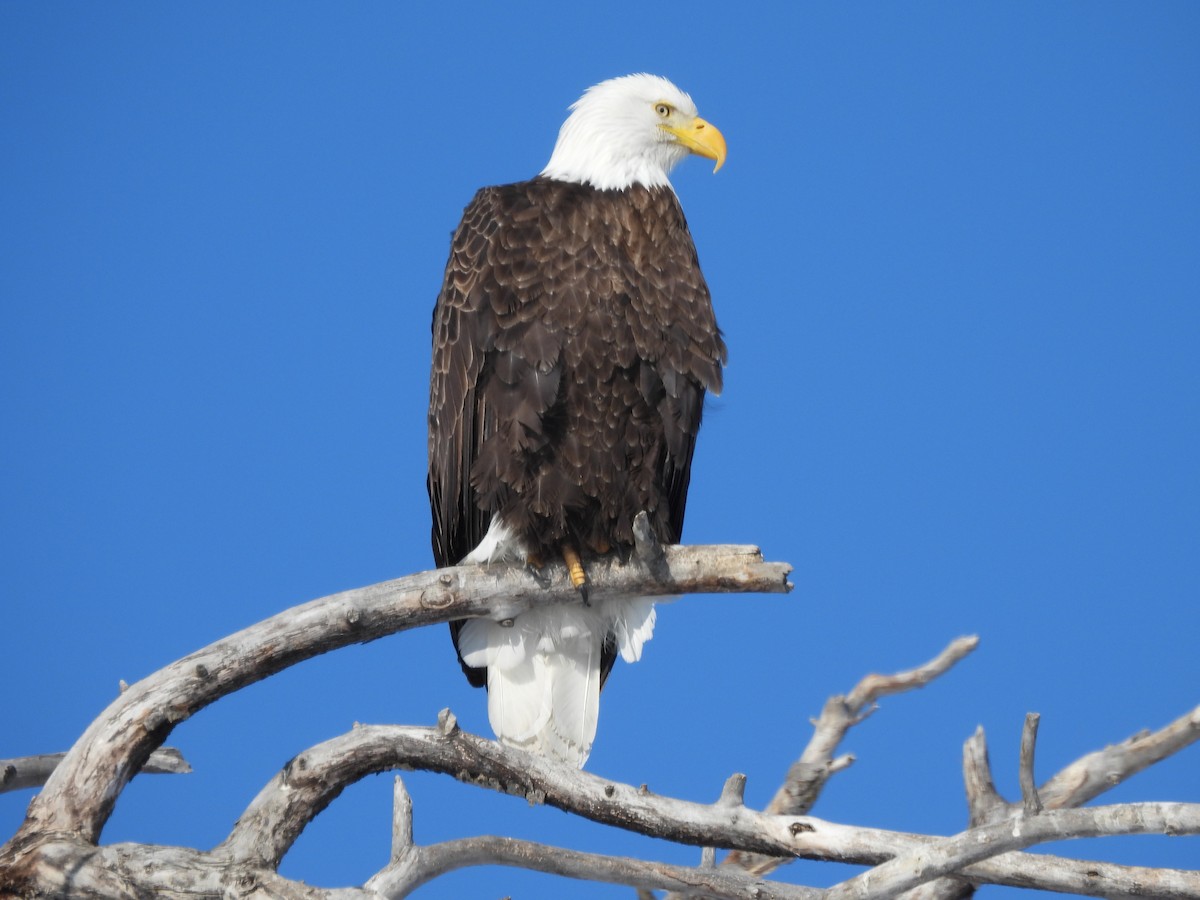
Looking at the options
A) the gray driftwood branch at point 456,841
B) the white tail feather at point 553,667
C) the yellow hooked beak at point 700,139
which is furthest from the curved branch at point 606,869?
the yellow hooked beak at point 700,139

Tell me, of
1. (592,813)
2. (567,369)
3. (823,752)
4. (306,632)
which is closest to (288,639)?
(306,632)

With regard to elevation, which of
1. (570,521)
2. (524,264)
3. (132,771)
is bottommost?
(132,771)

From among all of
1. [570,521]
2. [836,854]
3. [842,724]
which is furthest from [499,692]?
[836,854]

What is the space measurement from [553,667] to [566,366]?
3.76ft

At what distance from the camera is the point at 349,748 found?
133 inches

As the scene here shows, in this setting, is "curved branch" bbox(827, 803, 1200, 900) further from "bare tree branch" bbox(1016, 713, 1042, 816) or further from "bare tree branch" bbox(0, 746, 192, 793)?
"bare tree branch" bbox(0, 746, 192, 793)

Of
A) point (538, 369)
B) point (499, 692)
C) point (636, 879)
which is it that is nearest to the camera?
point (636, 879)

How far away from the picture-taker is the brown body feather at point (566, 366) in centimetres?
413

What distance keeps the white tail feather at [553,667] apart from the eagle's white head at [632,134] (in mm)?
1428

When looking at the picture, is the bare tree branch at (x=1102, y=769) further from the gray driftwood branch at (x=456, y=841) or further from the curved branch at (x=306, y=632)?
the curved branch at (x=306, y=632)

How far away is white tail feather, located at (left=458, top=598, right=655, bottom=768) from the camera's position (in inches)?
185

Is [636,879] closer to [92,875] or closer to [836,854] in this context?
[836,854]

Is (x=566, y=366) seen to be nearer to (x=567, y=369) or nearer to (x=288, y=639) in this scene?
(x=567, y=369)

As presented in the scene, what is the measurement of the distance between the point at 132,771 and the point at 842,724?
1.99 m
